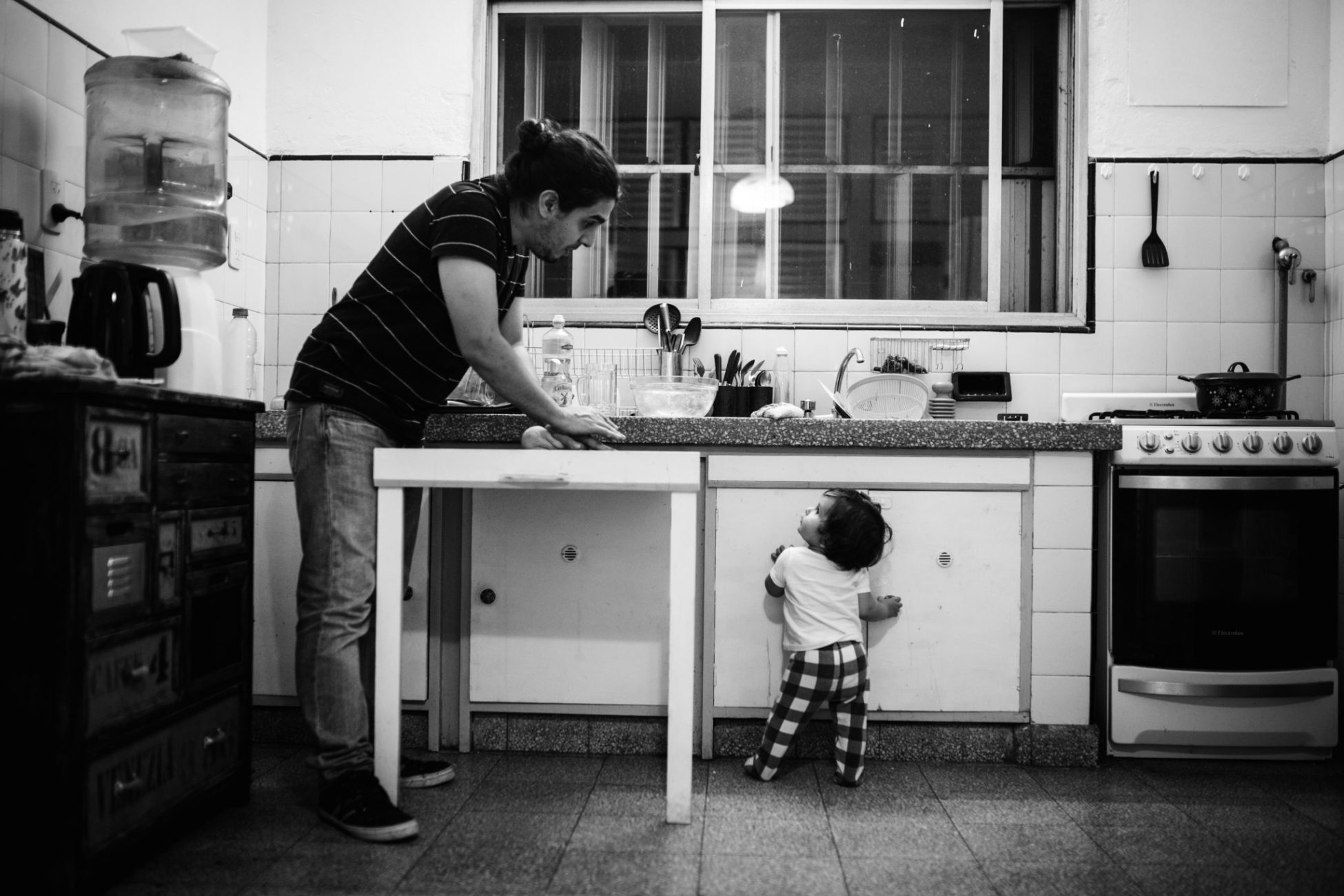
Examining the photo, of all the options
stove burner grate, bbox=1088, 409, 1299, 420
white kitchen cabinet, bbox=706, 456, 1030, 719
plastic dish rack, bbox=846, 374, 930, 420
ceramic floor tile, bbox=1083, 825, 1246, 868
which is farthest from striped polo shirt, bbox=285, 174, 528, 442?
stove burner grate, bbox=1088, 409, 1299, 420

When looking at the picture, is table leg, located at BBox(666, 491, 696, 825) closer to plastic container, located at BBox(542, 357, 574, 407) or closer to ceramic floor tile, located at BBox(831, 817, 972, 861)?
ceramic floor tile, located at BBox(831, 817, 972, 861)

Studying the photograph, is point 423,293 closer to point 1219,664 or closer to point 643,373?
point 643,373

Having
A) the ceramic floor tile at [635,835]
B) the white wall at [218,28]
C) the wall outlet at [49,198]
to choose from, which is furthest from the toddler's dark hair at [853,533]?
the white wall at [218,28]

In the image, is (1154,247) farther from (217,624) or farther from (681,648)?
(217,624)

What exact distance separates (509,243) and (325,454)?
0.58 metres

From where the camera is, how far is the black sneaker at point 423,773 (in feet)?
7.36

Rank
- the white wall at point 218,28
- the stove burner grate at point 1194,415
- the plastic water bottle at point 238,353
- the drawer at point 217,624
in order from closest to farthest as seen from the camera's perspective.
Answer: the drawer at point 217,624
the white wall at point 218,28
the stove burner grate at point 1194,415
the plastic water bottle at point 238,353

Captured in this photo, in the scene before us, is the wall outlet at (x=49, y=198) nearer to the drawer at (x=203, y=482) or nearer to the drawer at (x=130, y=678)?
the drawer at (x=203, y=482)

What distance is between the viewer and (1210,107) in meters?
3.19

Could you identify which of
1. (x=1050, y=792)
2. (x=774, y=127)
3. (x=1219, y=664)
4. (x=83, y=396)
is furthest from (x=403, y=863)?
(x=774, y=127)

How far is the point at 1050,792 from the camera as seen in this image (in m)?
2.33

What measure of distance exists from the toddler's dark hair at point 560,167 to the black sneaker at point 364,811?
1237 mm

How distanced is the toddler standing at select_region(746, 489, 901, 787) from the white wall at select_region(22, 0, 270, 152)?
2.14 m

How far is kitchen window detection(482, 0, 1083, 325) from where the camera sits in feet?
11.1
